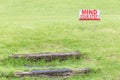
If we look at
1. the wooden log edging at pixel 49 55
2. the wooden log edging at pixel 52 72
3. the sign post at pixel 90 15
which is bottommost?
the wooden log edging at pixel 52 72

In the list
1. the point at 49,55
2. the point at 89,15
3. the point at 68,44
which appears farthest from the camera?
the point at 89,15

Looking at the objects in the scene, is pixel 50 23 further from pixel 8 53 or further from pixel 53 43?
pixel 8 53

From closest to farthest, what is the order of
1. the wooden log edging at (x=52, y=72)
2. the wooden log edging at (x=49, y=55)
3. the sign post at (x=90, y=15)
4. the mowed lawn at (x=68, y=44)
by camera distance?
the wooden log edging at (x=52, y=72)
the mowed lawn at (x=68, y=44)
the wooden log edging at (x=49, y=55)
the sign post at (x=90, y=15)

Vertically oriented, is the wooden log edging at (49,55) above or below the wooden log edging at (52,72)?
above

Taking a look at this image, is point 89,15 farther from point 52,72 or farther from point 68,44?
point 52,72

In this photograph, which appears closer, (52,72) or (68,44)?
(52,72)

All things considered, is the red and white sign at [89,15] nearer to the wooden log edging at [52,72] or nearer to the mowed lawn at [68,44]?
the mowed lawn at [68,44]

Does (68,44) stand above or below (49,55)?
above

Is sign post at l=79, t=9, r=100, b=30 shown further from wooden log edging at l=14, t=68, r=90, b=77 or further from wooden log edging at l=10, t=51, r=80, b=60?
wooden log edging at l=14, t=68, r=90, b=77

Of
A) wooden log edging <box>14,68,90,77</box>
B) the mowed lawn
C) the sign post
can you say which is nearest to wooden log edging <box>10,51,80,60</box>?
the mowed lawn

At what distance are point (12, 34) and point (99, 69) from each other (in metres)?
3.87

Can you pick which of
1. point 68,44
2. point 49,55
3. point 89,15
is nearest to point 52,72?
point 49,55

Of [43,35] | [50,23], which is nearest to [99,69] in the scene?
[43,35]

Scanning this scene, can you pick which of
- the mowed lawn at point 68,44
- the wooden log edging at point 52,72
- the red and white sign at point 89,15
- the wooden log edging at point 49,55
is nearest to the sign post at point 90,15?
the red and white sign at point 89,15
